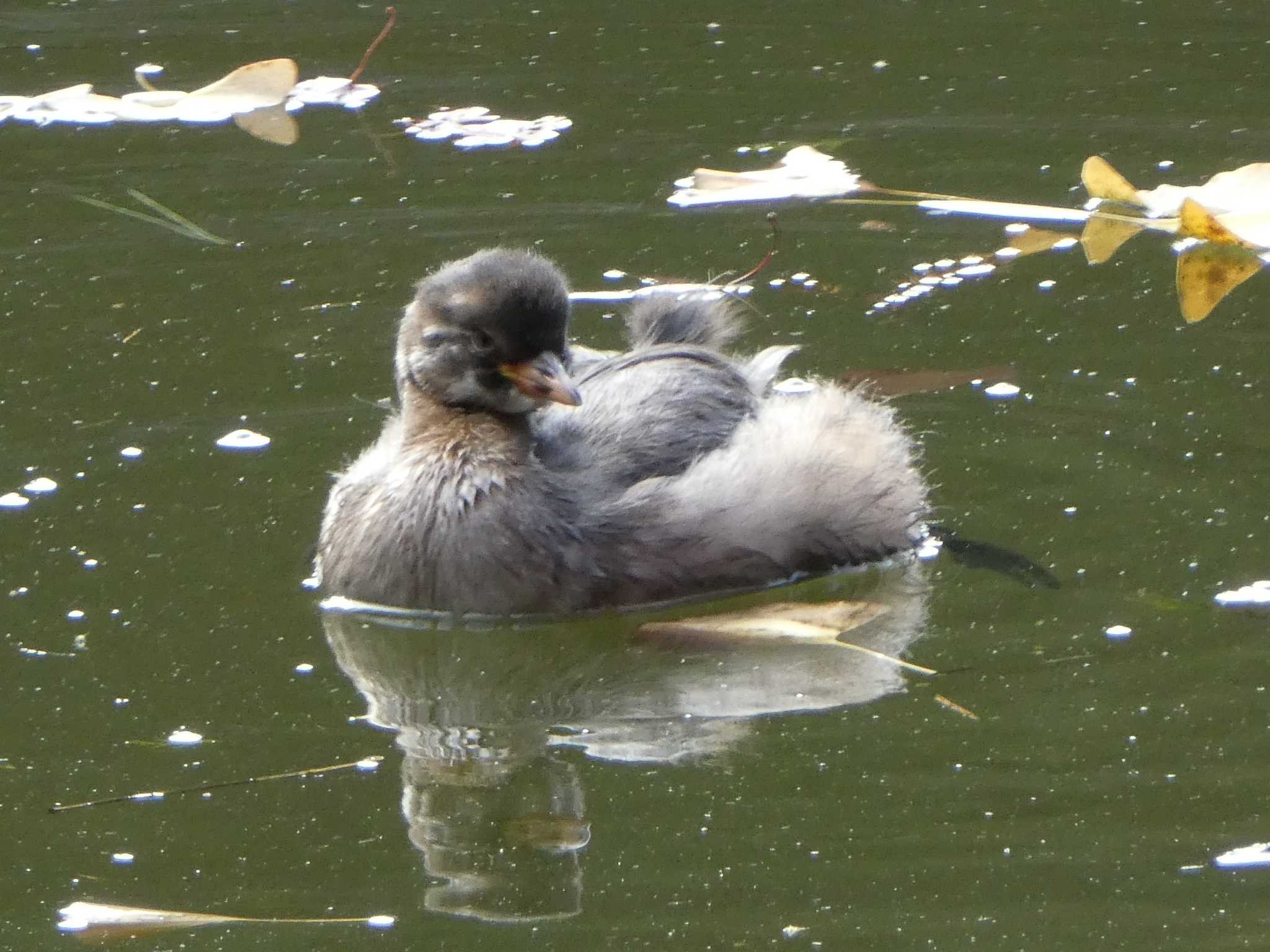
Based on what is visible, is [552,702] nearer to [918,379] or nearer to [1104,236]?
[918,379]

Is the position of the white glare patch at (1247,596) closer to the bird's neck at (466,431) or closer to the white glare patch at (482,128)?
the bird's neck at (466,431)

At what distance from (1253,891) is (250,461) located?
343 cm

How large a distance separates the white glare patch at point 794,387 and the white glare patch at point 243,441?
1589 millimetres

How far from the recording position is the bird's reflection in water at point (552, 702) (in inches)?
183

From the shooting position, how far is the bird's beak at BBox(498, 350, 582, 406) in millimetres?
5898

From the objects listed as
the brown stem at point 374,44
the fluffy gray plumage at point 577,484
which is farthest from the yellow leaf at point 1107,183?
the brown stem at point 374,44

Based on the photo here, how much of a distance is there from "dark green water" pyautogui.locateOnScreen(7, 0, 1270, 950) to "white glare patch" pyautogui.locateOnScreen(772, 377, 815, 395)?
0.55 feet

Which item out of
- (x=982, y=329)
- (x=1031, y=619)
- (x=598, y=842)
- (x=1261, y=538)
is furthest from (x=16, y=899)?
(x=982, y=329)

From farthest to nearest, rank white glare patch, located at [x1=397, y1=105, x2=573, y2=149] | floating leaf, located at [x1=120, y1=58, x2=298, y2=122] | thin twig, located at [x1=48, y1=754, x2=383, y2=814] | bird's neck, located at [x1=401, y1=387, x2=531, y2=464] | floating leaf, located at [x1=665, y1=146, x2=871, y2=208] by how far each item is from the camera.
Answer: floating leaf, located at [x1=120, y1=58, x2=298, y2=122], white glare patch, located at [x1=397, y1=105, x2=573, y2=149], floating leaf, located at [x1=665, y1=146, x2=871, y2=208], bird's neck, located at [x1=401, y1=387, x2=531, y2=464], thin twig, located at [x1=48, y1=754, x2=383, y2=814]

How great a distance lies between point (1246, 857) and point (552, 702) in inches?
70.2

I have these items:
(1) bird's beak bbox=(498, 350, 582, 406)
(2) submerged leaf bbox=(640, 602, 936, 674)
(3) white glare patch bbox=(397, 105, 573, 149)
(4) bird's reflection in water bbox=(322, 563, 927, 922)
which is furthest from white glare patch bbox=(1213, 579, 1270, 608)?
(3) white glare patch bbox=(397, 105, 573, 149)

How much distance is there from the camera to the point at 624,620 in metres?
5.92

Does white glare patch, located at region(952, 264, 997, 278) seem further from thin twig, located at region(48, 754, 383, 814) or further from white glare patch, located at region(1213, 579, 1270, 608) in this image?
thin twig, located at region(48, 754, 383, 814)

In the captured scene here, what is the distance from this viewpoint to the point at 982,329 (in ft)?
24.1
